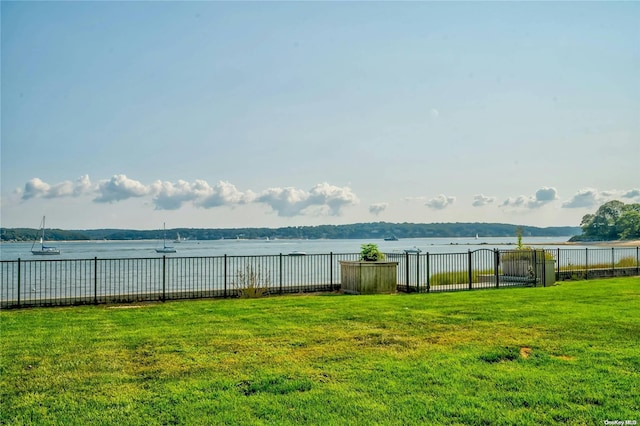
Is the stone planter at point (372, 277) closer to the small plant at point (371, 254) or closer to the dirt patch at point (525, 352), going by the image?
the small plant at point (371, 254)

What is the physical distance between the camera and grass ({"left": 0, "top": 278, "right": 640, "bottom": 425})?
17.0ft

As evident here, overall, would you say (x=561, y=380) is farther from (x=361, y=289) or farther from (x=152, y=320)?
(x=361, y=289)

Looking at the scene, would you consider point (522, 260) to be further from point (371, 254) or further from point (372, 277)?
point (372, 277)

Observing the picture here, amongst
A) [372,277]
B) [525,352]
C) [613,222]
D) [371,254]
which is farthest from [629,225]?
[525,352]

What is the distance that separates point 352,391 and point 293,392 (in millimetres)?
625

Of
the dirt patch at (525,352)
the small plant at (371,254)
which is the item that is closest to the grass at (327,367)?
the dirt patch at (525,352)

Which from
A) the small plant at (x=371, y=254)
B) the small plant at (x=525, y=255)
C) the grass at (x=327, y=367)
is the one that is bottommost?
the grass at (x=327, y=367)

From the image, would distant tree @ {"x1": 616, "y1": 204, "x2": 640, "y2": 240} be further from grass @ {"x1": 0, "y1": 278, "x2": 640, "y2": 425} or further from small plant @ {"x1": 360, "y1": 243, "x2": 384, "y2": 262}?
grass @ {"x1": 0, "y1": 278, "x2": 640, "y2": 425}

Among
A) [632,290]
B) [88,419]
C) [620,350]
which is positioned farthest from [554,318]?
[88,419]

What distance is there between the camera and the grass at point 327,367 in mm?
5168

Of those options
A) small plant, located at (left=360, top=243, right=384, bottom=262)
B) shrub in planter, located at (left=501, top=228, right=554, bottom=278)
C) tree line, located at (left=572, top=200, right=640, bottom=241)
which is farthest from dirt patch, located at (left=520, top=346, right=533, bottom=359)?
tree line, located at (left=572, top=200, right=640, bottom=241)

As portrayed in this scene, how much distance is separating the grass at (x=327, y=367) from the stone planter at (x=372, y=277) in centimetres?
578

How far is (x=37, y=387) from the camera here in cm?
610

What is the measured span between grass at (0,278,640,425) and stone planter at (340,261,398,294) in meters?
5.78
